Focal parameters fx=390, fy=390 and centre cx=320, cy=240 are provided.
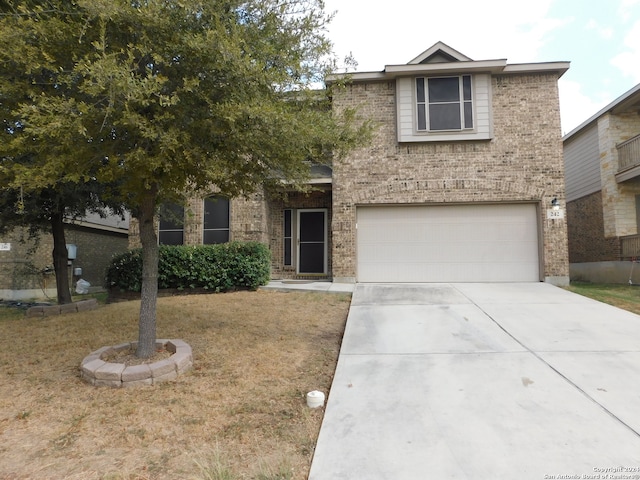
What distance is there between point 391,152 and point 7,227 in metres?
9.50

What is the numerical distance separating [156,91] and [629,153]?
13799mm

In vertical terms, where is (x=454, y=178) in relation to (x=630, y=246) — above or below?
above

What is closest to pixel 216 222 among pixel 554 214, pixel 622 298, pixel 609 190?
pixel 554 214

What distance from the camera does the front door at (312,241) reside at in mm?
12297

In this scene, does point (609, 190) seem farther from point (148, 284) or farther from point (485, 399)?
point (148, 284)

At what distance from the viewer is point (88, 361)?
4363 mm

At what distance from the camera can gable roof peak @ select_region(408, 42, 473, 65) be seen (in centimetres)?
1082

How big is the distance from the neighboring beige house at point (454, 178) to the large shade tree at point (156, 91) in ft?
19.8

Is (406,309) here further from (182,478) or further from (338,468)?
(182,478)

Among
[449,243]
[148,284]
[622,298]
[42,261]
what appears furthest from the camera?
[42,261]

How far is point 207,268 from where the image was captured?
9.85m

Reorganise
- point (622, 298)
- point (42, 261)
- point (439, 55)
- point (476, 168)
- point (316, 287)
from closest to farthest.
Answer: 1. point (622, 298)
2. point (316, 287)
3. point (476, 168)
4. point (439, 55)
5. point (42, 261)

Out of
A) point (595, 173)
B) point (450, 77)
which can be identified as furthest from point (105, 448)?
point (595, 173)

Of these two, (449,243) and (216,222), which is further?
(216,222)
